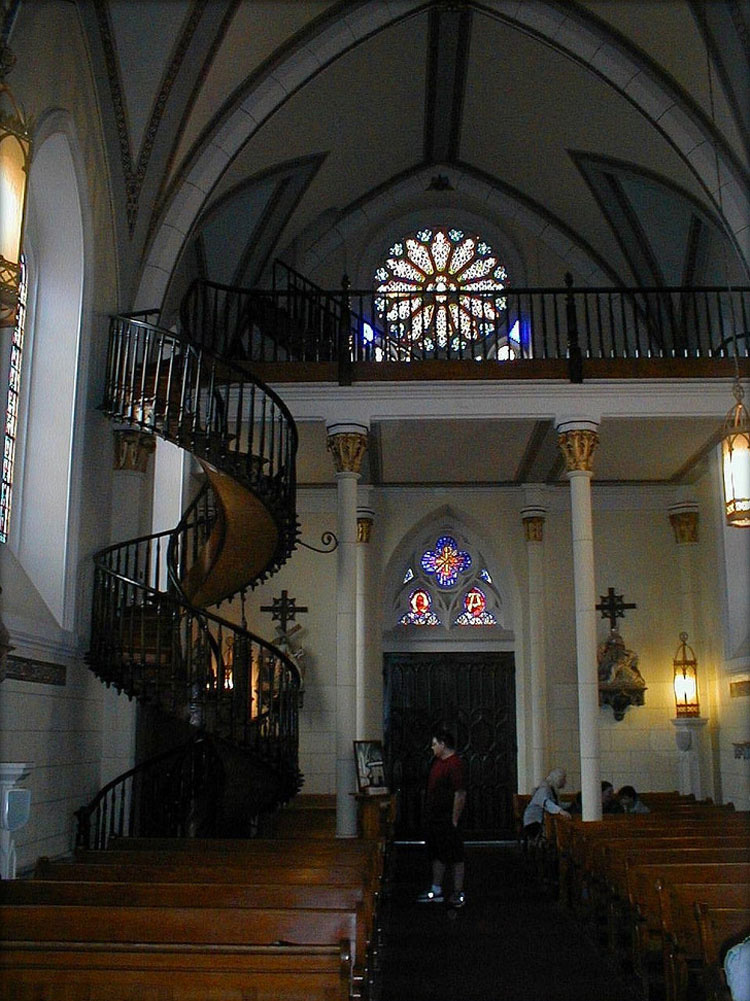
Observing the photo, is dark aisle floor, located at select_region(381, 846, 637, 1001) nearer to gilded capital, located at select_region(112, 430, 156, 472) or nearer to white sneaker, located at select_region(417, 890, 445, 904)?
white sneaker, located at select_region(417, 890, 445, 904)

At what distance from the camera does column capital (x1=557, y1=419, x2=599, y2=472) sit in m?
11.7

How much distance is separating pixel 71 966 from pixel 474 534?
1272cm

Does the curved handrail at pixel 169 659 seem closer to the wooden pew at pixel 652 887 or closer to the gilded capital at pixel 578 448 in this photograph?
the wooden pew at pixel 652 887

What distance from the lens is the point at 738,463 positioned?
23.1 feet

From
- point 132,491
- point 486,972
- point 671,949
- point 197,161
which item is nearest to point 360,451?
point 132,491

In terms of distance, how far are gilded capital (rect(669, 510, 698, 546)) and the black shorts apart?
24.8 ft

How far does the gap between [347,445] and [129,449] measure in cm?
250

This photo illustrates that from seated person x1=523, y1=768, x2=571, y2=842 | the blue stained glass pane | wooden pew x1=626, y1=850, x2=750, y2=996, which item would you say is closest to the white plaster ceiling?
the blue stained glass pane

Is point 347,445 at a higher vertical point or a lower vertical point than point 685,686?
higher

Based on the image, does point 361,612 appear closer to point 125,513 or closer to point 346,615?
point 346,615

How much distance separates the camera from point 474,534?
16172mm

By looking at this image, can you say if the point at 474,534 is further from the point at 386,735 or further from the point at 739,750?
the point at 739,750

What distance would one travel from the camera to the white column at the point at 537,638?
1473 cm

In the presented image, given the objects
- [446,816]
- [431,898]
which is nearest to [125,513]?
[446,816]
